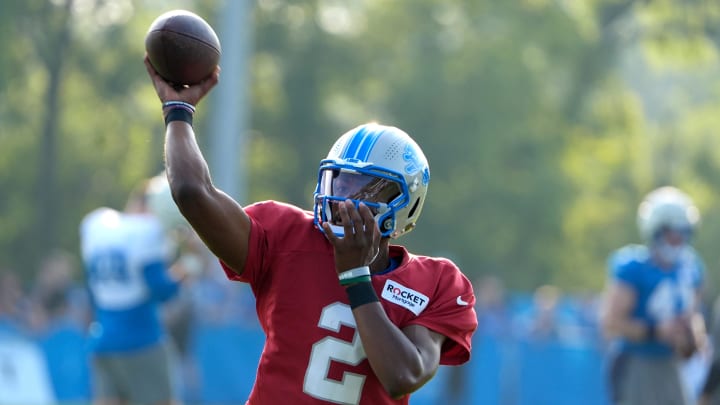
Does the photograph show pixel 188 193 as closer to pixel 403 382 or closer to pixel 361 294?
pixel 361 294

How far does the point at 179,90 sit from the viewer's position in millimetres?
3578

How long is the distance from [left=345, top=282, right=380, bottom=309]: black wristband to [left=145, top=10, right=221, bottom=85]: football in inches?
29.8

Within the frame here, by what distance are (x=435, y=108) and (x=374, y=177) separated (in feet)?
86.9

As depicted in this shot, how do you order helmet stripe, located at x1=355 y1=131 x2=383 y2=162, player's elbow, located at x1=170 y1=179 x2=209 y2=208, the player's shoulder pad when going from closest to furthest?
player's elbow, located at x1=170 y1=179 x2=209 y2=208
helmet stripe, located at x1=355 y1=131 x2=383 y2=162
the player's shoulder pad

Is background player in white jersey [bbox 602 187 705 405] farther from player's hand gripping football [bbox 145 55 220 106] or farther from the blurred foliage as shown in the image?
the blurred foliage

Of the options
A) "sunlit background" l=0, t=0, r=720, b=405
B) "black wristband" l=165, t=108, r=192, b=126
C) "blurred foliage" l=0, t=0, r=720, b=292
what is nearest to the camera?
"black wristband" l=165, t=108, r=192, b=126

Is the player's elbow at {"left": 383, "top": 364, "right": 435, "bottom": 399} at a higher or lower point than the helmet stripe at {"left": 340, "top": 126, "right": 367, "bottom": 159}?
lower

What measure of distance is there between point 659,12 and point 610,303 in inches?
968

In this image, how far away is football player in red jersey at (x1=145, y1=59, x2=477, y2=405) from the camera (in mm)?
3418

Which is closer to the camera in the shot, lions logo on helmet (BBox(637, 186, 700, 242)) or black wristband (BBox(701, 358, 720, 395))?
black wristband (BBox(701, 358, 720, 395))

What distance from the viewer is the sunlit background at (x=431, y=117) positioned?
25531mm

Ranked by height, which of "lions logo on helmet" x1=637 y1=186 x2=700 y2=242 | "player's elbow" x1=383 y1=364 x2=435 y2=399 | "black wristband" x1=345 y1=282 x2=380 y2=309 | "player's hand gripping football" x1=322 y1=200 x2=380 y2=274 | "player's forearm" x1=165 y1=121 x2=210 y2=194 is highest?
"lions logo on helmet" x1=637 y1=186 x2=700 y2=242

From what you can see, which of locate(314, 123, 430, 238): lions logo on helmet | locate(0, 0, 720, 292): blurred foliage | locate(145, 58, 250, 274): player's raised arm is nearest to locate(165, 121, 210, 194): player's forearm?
locate(145, 58, 250, 274): player's raised arm

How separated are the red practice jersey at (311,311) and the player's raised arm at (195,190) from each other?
0.08m
